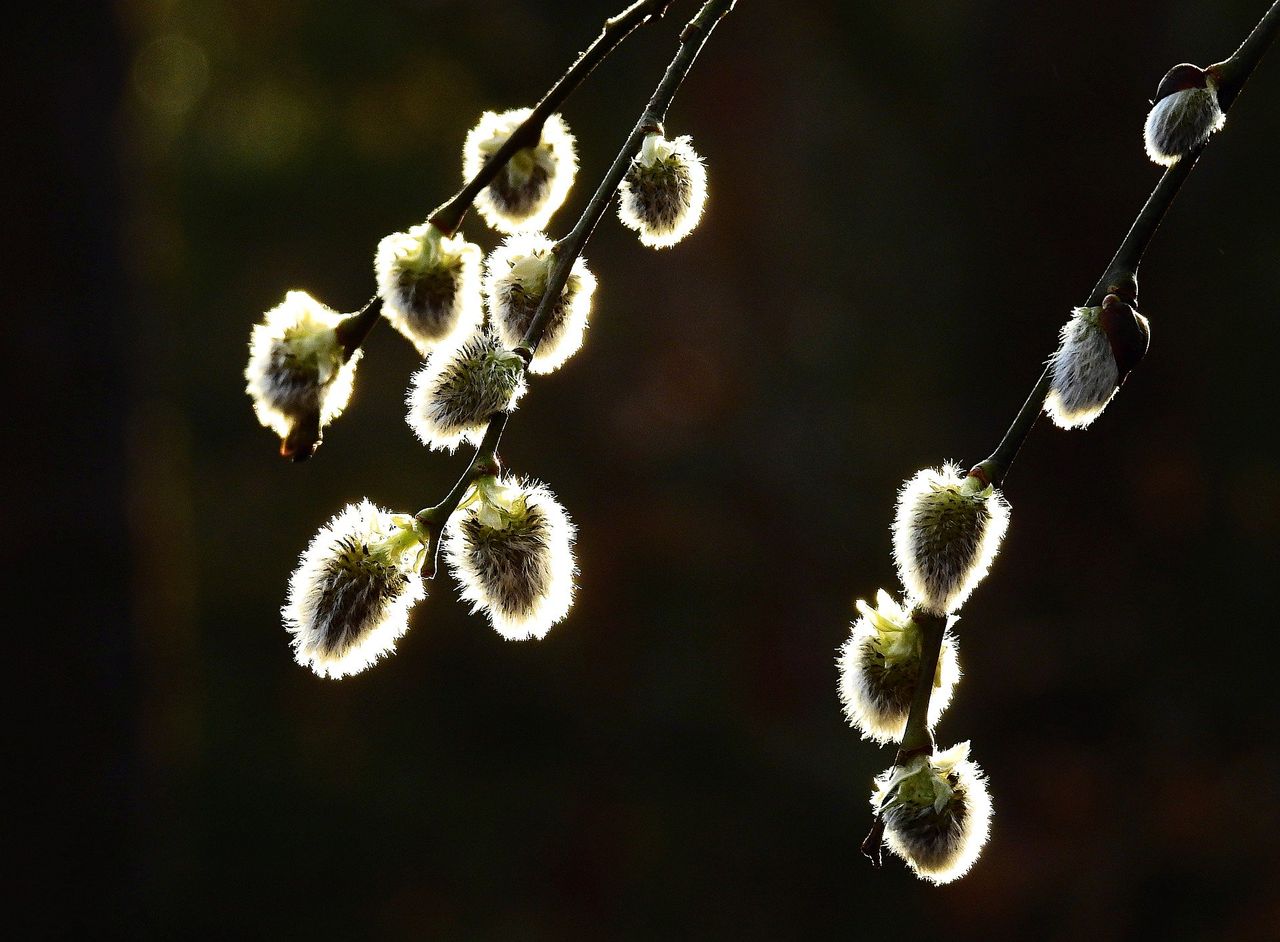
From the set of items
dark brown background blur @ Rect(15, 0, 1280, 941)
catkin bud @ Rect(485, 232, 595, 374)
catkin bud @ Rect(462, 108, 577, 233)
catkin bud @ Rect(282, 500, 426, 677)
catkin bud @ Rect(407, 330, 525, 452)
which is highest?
dark brown background blur @ Rect(15, 0, 1280, 941)

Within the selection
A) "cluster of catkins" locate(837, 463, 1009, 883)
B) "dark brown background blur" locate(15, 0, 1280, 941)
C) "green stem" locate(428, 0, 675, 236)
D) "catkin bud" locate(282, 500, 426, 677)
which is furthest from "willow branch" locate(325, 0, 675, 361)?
"dark brown background blur" locate(15, 0, 1280, 941)

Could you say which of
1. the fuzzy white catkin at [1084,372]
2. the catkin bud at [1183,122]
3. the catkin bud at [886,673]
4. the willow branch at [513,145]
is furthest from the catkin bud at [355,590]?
the catkin bud at [1183,122]

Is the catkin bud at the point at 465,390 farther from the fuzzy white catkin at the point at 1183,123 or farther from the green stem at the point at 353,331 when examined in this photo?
the fuzzy white catkin at the point at 1183,123

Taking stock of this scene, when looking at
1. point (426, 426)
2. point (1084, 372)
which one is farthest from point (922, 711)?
point (426, 426)

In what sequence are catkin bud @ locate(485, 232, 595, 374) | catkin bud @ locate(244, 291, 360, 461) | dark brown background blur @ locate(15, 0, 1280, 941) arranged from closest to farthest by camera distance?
1. catkin bud @ locate(244, 291, 360, 461)
2. catkin bud @ locate(485, 232, 595, 374)
3. dark brown background blur @ locate(15, 0, 1280, 941)

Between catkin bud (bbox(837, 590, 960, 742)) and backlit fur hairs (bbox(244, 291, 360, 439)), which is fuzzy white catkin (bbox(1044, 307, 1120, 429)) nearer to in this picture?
catkin bud (bbox(837, 590, 960, 742))

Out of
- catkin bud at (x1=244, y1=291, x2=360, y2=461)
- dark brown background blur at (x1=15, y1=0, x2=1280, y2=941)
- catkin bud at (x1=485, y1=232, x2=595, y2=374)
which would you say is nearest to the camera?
catkin bud at (x1=244, y1=291, x2=360, y2=461)
